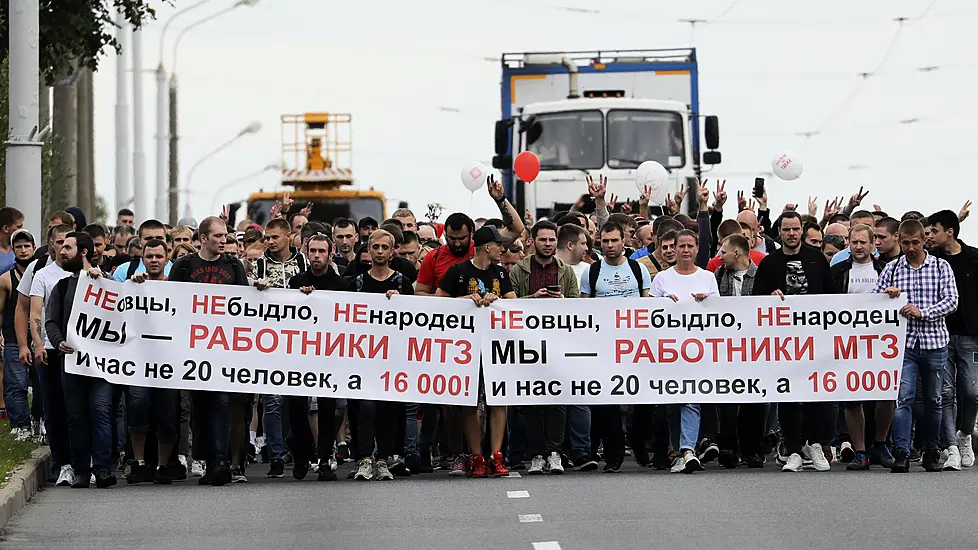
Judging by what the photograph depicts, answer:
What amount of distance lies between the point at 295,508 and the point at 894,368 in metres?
4.93

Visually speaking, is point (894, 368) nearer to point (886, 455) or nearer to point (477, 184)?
point (886, 455)

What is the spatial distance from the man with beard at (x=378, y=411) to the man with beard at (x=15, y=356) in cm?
323

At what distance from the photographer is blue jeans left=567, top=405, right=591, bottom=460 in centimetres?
1494

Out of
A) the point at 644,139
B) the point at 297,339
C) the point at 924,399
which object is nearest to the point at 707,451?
the point at 924,399

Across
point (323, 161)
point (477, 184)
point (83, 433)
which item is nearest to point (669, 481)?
point (83, 433)

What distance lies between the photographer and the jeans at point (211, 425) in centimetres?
1425

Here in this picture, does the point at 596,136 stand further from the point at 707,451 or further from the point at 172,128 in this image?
the point at 172,128

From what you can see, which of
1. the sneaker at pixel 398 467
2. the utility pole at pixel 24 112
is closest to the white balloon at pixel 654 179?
the utility pole at pixel 24 112

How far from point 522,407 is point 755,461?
5.91ft

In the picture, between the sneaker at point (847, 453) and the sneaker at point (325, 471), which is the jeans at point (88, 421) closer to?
the sneaker at point (325, 471)

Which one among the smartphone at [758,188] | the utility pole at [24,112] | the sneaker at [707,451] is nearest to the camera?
the sneaker at [707,451]

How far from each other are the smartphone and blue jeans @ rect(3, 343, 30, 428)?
717 centimetres

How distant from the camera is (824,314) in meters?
15.1

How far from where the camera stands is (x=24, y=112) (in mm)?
19906
